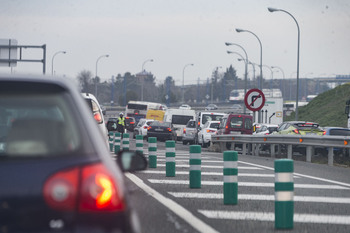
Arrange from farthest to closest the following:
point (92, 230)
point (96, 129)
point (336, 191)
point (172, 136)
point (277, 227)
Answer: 1. point (172, 136)
2. point (336, 191)
3. point (277, 227)
4. point (96, 129)
5. point (92, 230)

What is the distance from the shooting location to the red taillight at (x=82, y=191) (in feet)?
11.4

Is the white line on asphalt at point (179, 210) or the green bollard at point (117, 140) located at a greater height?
the green bollard at point (117, 140)

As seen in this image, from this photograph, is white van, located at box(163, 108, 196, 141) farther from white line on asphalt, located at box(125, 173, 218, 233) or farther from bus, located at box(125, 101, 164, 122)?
white line on asphalt, located at box(125, 173, 218, 233)

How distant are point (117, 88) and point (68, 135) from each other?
619ft

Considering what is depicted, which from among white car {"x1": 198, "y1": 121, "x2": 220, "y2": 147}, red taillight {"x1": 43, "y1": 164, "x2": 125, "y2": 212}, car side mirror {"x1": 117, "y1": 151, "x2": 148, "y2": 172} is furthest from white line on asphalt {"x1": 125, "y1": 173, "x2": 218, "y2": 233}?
white car {"x1": 198, "y1": 121, "x2": 220, "y2": 147}

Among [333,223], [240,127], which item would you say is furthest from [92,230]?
[240,127]

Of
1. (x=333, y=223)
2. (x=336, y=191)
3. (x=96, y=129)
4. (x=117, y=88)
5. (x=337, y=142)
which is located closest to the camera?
(x=96, y=129)

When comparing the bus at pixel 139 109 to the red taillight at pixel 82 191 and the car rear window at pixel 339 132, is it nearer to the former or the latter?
the car rear window at pixel 339 132

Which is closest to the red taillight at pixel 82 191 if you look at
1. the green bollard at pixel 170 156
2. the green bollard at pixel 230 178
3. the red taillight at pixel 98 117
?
the green bollard at pixel 230 178

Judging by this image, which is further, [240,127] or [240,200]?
[240,127]

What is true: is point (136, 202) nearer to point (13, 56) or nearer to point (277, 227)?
point (277, 227)

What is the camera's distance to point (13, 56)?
182 ft

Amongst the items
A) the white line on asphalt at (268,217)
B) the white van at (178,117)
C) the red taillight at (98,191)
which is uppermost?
the white van at (178,117)

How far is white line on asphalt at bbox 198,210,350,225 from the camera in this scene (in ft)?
31.0
